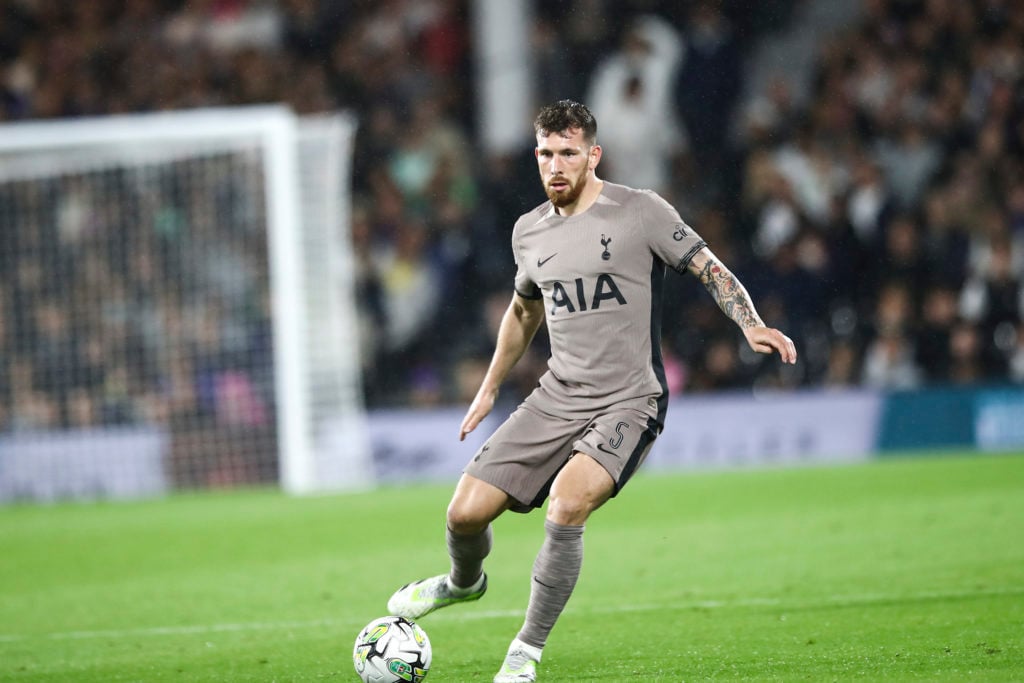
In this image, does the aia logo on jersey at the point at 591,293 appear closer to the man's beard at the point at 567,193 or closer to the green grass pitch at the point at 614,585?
the man's beard at the point at 567,193

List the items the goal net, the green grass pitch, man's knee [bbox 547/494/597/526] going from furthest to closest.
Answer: the goal net, the green grass pitch, man's knee [bbox 547/494/597/526]

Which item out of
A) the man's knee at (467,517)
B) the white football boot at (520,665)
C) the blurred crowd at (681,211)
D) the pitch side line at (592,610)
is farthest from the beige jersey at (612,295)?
the blurred crowd at (681,211)

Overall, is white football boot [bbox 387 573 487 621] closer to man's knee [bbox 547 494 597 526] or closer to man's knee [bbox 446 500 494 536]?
man's knee [bbox 446 500 494 536]

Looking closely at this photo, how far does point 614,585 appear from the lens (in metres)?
8.26

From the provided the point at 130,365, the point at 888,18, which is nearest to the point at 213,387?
the point at 130,365

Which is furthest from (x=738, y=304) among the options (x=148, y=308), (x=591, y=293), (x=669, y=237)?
(x=148, y=308)

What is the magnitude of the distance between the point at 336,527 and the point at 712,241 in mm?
6049

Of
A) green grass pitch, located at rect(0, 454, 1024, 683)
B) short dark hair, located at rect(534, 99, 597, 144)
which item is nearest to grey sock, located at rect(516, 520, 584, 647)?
green grass pitch, located at rect(0, 454, 1024, 683)

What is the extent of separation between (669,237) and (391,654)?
6.23ft

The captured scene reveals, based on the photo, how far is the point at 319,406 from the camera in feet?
48.8

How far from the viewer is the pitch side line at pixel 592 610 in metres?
7.07

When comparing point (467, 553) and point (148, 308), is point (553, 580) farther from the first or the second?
point (148, 308)

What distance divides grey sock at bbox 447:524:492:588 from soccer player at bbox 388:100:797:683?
0.06 feet

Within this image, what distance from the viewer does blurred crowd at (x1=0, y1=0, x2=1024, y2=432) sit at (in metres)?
15.2
